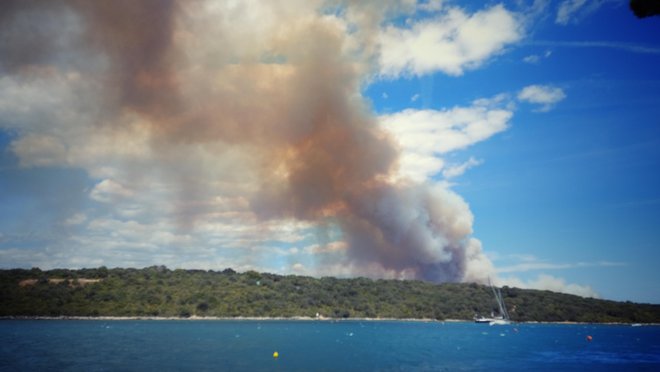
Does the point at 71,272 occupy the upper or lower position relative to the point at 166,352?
upper

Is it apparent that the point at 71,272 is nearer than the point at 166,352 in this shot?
No

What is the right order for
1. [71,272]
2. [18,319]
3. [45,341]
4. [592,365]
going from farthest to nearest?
[71,272] < [18,319] < [45,341] < [592,365]

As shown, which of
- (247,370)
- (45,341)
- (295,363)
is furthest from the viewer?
(45,341)

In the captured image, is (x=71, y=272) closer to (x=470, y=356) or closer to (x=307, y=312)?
(x=307, y=312)

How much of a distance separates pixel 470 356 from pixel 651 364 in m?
28.6

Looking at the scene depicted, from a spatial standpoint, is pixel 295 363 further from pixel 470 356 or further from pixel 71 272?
pixel 71 272

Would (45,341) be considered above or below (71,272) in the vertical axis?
below

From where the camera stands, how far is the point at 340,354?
72.6 m

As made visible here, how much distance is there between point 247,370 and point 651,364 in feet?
217

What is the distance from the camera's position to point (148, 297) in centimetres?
16862

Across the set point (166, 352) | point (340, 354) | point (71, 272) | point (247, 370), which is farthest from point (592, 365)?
point (71, 272)

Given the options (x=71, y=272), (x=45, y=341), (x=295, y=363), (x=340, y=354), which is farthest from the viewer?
(x=71, y=272)

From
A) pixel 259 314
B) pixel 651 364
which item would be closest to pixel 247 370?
pixel 651 364

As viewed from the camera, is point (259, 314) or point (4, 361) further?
point (259, 314)
